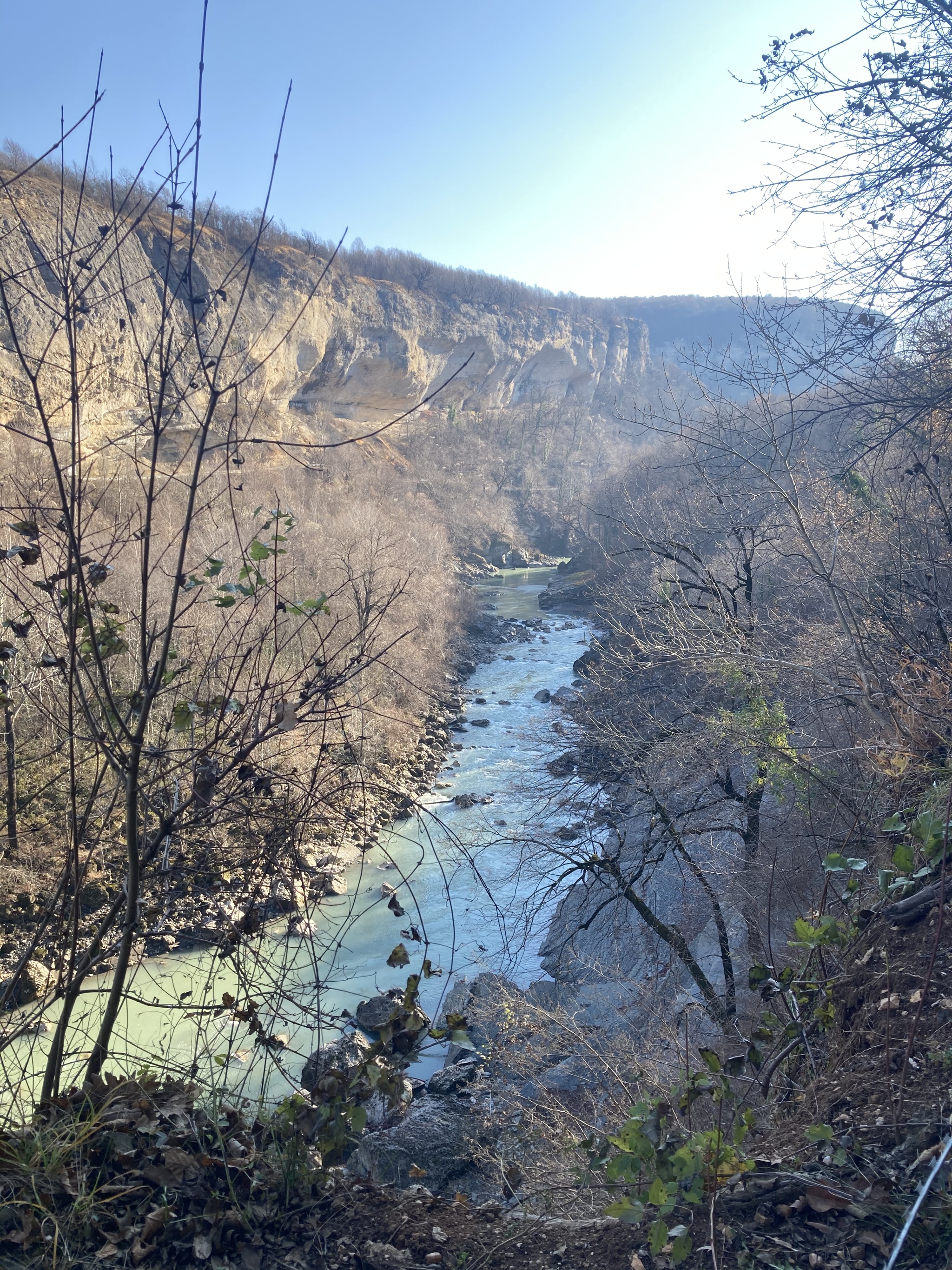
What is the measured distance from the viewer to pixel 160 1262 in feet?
7.67

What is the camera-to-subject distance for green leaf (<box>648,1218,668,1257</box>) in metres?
2.17

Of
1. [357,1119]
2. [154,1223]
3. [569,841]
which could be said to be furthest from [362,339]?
[154,1223]

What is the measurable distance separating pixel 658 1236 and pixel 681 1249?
0.08m

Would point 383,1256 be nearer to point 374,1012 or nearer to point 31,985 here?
point 374,1012

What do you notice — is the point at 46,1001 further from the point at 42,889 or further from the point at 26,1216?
the point at 42,889

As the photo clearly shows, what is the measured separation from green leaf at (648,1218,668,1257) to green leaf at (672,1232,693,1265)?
33mm

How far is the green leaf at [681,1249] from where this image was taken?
2184mm

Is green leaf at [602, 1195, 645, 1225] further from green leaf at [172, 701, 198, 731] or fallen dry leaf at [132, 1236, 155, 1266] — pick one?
green leaf at [172, 701, 198, 731]

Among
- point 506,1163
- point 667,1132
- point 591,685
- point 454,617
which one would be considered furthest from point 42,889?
point 454,617

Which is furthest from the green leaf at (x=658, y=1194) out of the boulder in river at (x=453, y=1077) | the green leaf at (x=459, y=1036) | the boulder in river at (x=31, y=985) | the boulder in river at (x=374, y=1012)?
the boulder in river at (x=31, y=985)

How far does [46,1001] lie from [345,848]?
→ 36.2 ft

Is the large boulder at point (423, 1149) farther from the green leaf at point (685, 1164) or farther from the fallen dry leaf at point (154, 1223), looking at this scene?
the green leaf at point (685, 1164)

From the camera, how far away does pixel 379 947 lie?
10.6 m

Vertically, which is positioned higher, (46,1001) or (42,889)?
(46,1001)
